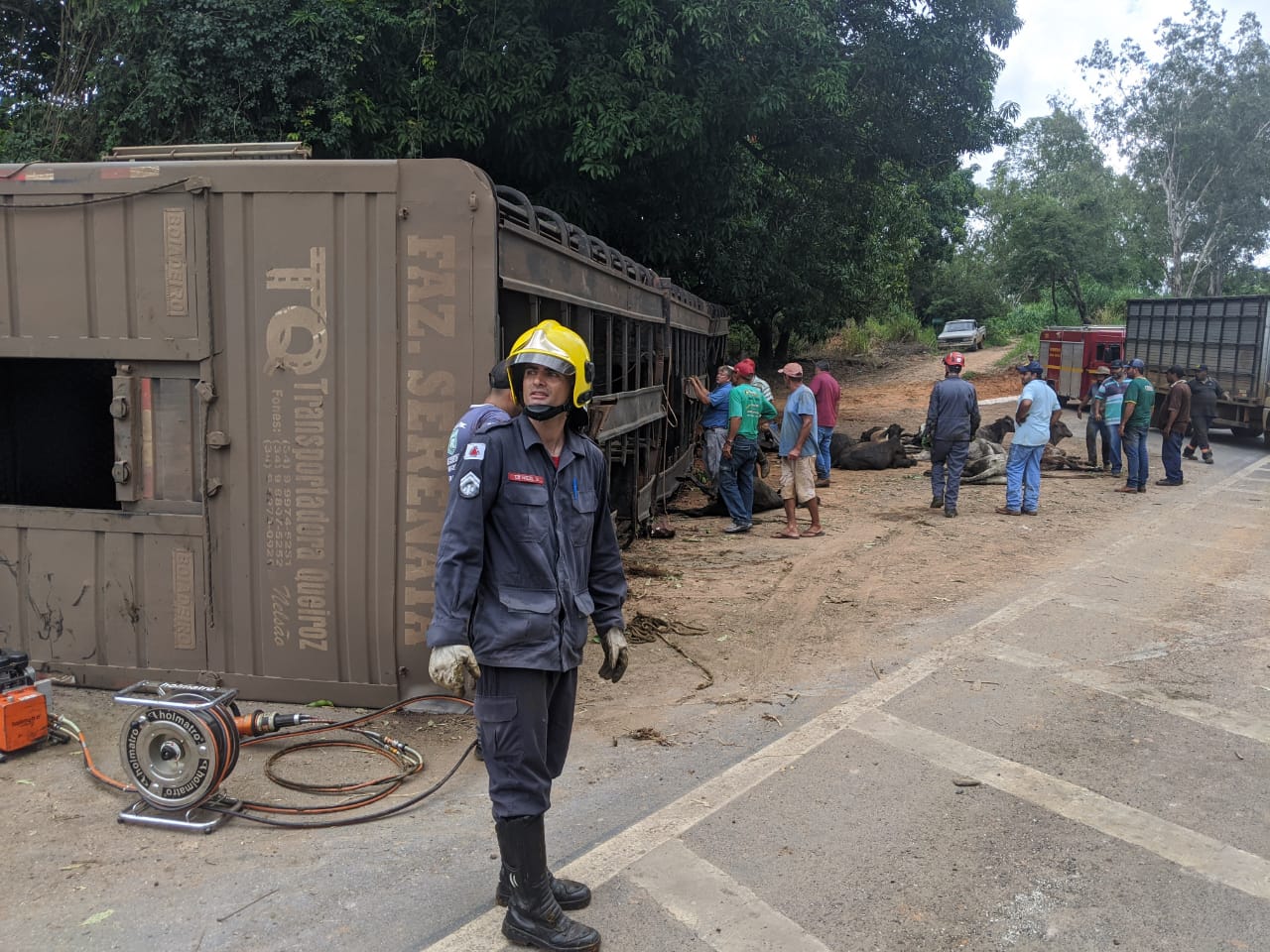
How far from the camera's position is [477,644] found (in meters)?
3.01

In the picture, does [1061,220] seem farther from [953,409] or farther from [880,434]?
[953,409]

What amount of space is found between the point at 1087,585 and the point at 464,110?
344 inches

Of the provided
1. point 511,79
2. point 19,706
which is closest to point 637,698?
point 19,706

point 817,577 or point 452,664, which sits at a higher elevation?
point 452,664

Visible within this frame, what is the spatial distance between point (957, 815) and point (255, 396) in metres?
3.80

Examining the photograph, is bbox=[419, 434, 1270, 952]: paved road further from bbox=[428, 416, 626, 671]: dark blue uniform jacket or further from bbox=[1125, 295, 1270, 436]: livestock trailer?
bbox=[1125, 295, 1270, 436]: livestock trailer

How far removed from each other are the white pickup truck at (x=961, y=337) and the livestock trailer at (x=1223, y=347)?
18749 mm

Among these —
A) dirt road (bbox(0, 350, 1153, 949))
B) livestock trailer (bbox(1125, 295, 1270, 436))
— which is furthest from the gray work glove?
livestock trailer (bbox(1125, 295, 1270, 436))

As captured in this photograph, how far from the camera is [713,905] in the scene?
3260mm

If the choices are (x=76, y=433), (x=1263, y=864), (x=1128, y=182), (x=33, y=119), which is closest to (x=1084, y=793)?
(x=1263, y=864)

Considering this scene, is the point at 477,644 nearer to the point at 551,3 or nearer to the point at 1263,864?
the point at 1263,864

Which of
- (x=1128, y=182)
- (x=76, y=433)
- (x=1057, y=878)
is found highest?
(x=1128, y=182)

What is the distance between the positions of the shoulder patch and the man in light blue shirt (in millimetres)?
9980

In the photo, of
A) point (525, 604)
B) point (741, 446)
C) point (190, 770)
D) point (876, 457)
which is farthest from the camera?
point (876, 457)
